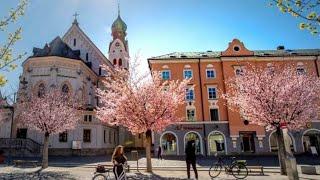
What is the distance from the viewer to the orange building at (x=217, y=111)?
3950cm

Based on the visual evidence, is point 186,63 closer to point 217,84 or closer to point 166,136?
point 217,84

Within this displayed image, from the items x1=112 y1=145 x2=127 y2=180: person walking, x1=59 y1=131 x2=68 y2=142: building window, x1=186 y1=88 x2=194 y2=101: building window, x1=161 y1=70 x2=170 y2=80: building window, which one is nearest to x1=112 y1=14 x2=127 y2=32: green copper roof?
x1=161 y1=70 x2=170 y2=80: building window

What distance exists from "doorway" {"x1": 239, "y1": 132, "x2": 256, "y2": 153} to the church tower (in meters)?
33.4

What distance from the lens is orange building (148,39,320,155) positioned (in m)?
39.5

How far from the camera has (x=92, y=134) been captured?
42.2 metres

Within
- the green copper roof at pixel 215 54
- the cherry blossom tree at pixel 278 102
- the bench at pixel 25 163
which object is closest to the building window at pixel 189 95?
the green copper roof at pixel 215 54

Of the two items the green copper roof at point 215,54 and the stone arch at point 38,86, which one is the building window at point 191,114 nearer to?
the green copper roof at point 215,54

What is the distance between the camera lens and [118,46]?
66.8 m

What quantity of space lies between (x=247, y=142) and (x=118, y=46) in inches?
1493

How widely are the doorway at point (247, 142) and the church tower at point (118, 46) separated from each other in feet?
110

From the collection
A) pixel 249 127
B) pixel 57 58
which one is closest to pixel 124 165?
pixel 249 127

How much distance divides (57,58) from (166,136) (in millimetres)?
18975

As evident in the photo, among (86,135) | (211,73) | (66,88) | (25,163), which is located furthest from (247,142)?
(25,163)

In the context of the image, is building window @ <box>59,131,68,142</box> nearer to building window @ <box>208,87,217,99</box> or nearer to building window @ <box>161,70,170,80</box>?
building window @ <box>161,70,170,80</box>
